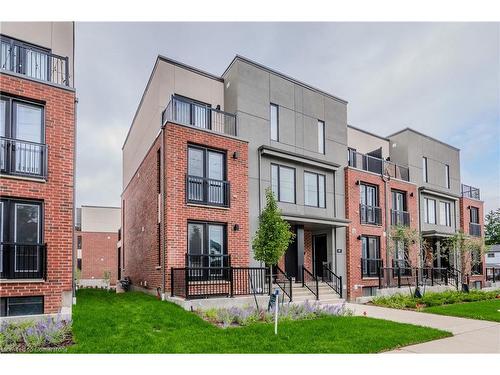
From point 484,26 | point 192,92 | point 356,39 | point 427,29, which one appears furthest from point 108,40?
point 484,26

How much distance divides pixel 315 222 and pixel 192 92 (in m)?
6.70

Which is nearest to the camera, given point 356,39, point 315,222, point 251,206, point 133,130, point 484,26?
point 484,26

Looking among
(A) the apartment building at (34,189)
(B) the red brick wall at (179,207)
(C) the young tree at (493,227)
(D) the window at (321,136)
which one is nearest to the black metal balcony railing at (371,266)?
(D) the window at (321,136)

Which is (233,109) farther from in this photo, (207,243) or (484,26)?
(484,26)

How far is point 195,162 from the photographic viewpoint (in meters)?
13.9

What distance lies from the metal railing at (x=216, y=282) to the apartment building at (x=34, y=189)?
10.6 ft

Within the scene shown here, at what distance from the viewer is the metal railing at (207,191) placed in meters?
13.6

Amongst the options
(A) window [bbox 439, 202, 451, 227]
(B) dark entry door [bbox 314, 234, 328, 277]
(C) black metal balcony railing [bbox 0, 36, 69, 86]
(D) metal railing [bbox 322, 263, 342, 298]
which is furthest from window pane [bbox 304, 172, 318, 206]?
(A) window [bbox 439, 202, 451, 227]

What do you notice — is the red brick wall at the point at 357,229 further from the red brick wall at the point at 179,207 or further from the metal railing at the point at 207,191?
the metal railing at the point at 207,191

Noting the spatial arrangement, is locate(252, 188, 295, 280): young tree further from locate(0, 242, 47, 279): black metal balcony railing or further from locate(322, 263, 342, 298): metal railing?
locate(0, 242, 47, 279): black metal balcony railing

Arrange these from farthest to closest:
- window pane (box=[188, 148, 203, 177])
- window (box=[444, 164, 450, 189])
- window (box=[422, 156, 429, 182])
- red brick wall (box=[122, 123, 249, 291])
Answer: window (box=[444, 164, 450, 189]) < window (box=[422, 156, 429, 182]) < window pane (box=[188, 148, 203, 177]) < red brick wall (box=[122, 123, 249, 291])

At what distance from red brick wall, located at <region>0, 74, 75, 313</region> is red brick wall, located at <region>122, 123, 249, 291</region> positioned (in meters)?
3.21

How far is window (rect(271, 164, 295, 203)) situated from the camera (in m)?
15.8

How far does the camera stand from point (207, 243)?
13.7m
